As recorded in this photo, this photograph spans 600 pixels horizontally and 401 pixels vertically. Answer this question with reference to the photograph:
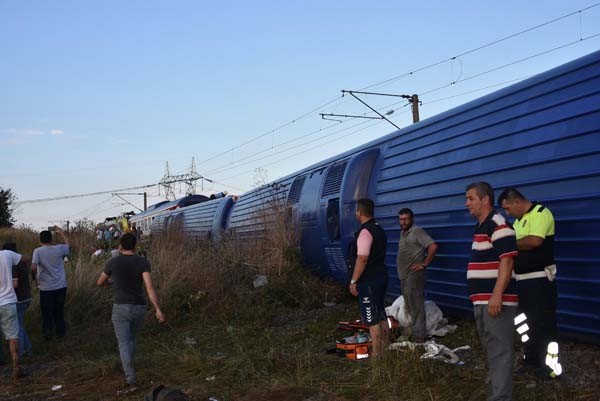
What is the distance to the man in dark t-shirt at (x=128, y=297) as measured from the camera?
662 cm

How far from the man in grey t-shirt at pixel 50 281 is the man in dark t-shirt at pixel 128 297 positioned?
338 cm

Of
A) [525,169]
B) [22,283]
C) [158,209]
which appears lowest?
[22,283]

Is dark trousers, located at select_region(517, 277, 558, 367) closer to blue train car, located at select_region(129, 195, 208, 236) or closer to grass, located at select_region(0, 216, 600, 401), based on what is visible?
grass, located at select_region(0, 216, 600, 401)

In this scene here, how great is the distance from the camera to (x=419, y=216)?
8.13 metres

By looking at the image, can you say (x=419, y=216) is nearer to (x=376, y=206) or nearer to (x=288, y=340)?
(x=376, y=206)

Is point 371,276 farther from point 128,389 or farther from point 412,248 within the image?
point 128,389

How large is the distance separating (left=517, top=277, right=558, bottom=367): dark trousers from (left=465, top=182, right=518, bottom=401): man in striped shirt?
100 centimetres

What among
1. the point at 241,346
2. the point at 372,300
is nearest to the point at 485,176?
the point at 372,300

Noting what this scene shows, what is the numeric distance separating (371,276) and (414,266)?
1131 mm

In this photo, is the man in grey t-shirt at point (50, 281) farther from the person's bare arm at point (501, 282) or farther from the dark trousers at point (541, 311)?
the person's bare arm at point (501, 282)

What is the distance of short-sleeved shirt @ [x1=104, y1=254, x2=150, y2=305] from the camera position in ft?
21.8

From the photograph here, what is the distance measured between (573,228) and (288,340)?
4252mm

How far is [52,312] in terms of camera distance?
992 centimetres

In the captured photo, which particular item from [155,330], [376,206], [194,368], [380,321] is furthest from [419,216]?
[155,330]
